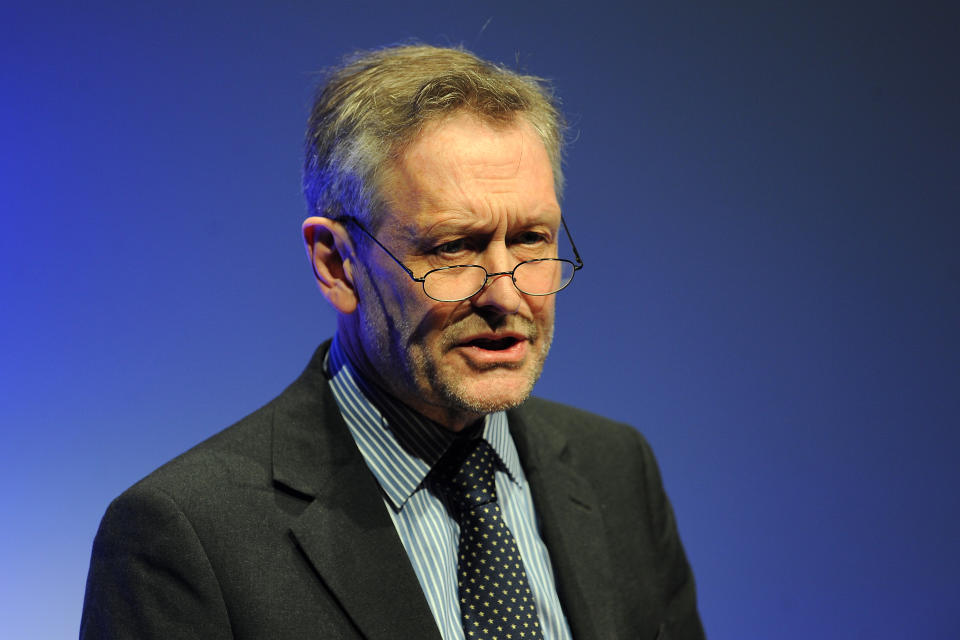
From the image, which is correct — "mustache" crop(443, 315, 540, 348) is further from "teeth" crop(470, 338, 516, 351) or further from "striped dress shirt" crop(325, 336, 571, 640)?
"striped dress shirt" crop(325, 336, 571, 640)

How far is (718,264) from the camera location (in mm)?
2633

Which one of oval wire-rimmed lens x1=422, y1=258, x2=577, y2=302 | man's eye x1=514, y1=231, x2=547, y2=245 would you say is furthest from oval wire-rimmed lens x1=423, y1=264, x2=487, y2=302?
man's eye x1=514, y1=231, x2=547, y2=245

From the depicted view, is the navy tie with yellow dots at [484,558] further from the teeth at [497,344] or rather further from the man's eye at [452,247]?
the man's eye at [452,247]

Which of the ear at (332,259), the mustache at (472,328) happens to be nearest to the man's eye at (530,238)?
the mustache at (472,328)

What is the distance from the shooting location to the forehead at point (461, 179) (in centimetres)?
151

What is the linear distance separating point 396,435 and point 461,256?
1.05 feet

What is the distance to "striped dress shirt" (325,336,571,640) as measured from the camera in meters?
1.57

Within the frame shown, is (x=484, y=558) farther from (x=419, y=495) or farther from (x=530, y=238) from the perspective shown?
(x=530, y=238)

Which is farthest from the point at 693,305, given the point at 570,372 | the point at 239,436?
the point at 239,436

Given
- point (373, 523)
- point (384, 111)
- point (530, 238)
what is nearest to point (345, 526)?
point (373, 523)

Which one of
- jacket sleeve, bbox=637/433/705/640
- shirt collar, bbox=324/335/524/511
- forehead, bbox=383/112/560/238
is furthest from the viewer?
jacket sleeve, bbox=637/433/705/640

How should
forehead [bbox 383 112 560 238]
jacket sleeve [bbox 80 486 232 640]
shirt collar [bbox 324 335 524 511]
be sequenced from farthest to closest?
shirt collar [bbox 324 335 524 511]
forehead [bbox 383 112 560 238]
jacket sleeve [bbox 80 486 232 640]

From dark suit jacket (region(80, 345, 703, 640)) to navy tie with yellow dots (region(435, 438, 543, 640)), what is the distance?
101 mm

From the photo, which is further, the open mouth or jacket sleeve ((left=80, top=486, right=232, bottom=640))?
the open mouth
